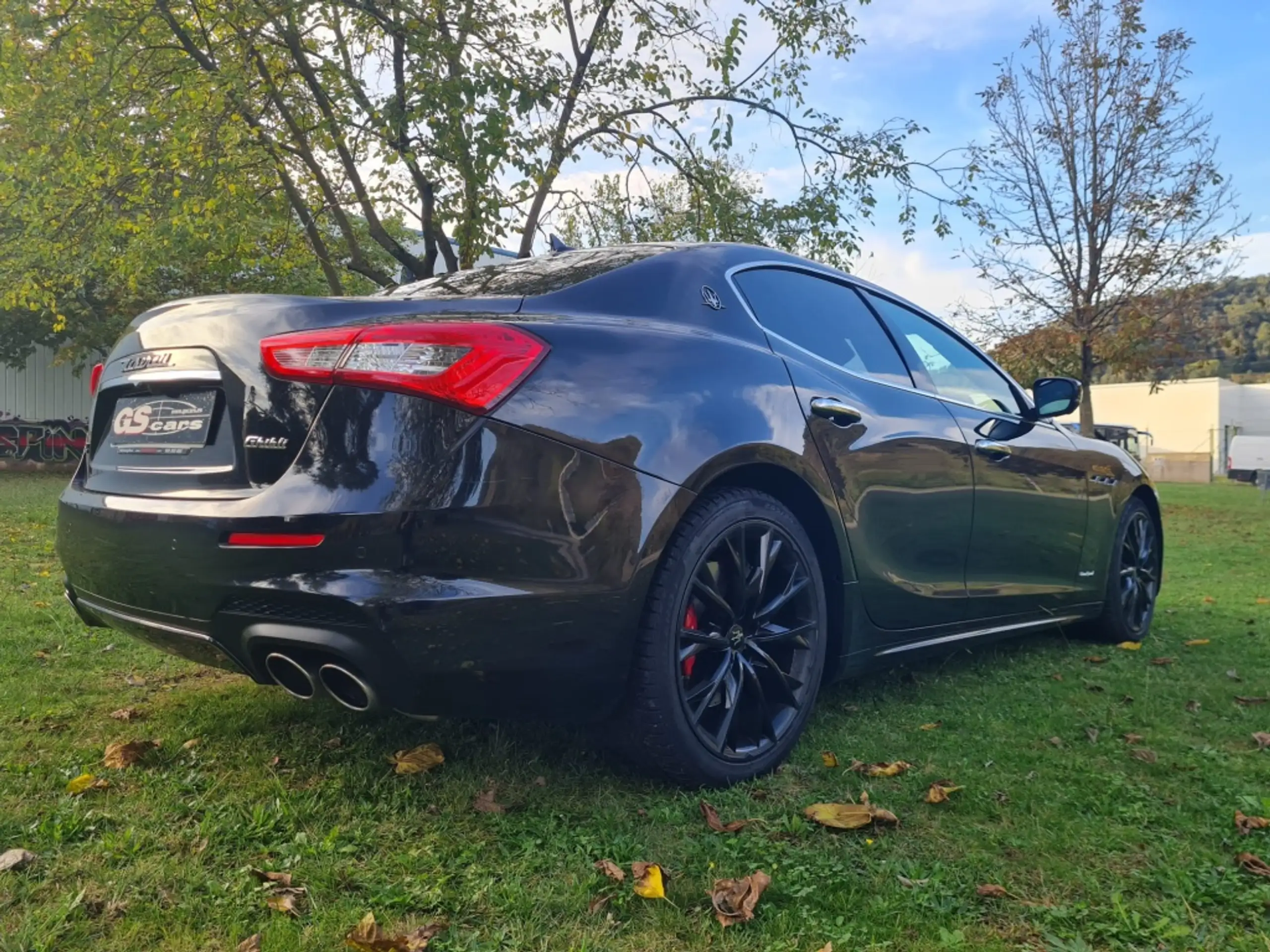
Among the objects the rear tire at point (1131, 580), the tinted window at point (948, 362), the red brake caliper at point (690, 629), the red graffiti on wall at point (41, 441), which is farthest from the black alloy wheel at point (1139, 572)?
the red graffiti on wall at point (41, 441)

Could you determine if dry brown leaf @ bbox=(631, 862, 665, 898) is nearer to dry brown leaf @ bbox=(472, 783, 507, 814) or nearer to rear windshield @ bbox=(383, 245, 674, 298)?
dry brown leaf @ bbox=(472, 783, 507, 814)

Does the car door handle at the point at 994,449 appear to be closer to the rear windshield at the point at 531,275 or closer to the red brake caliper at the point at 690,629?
the rear windshield at the point at 531,275

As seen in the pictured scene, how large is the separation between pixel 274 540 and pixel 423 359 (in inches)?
20.0

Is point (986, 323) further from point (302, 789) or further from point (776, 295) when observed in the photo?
point (302, 789)

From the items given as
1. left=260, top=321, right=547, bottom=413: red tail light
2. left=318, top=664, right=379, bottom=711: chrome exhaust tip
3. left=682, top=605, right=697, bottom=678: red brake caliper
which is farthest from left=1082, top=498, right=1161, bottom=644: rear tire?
left=318, top=664, right=379, bottom=711: chrome exhaust tip

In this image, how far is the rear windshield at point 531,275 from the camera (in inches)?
104

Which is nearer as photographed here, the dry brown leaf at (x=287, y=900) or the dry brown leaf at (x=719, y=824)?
the dry brown leaf at (x=287, y=900)

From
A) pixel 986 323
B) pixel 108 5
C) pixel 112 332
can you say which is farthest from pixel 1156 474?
pixel 108 5

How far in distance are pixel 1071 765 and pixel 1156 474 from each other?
36009 mm

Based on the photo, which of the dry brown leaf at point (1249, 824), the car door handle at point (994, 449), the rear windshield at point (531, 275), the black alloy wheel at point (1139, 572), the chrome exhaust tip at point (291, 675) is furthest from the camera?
the black alloy wheel at point (1139, 572)

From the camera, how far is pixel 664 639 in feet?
7.79

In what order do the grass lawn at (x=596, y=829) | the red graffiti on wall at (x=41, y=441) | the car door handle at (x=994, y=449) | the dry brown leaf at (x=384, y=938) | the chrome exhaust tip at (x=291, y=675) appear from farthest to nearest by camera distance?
1. the red graffiti on wall at (x=41, y=441)
2. the car door handle at (x=994, y=449)
3. the chrome exhaust tip at (x=291, y=675)
4. the grass lawn at (x=596, y=829)
5. the dry brown leaf at (x=384, y=938)

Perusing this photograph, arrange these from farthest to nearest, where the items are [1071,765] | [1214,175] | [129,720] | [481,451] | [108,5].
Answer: [1214,175] → [108,5] → [129,720] → [1071,765] → [481,451]

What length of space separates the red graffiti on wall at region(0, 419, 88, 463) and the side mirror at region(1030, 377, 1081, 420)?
19.7 meters
